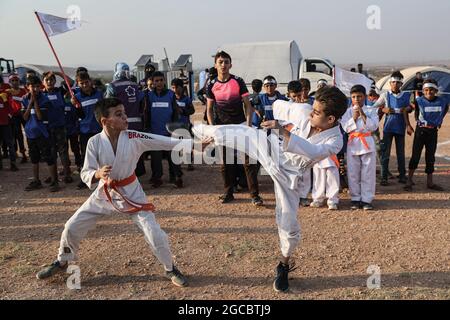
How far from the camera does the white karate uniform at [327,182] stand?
5310 mm

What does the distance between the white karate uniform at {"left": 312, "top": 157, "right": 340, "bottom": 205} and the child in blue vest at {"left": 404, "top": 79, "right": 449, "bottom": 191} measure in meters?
1.50

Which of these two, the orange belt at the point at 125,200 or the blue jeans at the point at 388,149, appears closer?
the orange belt at the point at 125,200

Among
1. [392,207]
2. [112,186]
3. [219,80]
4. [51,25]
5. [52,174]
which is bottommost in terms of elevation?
[392,207]

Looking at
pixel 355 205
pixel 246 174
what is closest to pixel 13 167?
pixel 246 174

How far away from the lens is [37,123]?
6.18 meters

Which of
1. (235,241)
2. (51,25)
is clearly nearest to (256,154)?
(235,241)

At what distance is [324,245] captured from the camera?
4129 millimetres

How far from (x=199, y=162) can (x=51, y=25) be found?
3795mm

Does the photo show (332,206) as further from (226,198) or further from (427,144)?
(427,144)

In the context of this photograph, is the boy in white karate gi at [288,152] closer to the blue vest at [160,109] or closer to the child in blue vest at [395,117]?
the blue vest at [160,109]

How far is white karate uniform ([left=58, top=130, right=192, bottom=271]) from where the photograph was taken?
324 centimetres

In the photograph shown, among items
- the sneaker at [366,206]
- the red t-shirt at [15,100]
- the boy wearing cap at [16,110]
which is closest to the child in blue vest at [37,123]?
the red t-shirt at [15,100]

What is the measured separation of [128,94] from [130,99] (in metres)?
0.08

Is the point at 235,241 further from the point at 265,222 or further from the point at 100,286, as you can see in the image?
the point at 100,286
